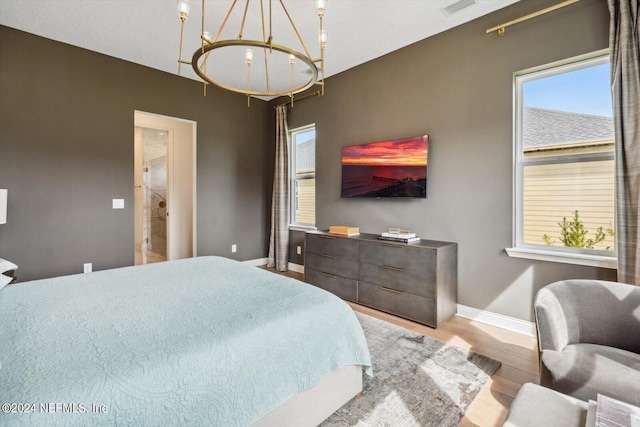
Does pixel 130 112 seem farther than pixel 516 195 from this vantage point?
Yes

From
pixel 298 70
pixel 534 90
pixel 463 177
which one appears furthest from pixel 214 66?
pixel 534 90

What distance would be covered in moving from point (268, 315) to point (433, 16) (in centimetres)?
298

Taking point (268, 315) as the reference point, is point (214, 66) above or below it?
above

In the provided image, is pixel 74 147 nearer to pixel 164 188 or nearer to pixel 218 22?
pixel 164 188

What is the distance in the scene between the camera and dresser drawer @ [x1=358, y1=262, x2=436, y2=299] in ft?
8.70

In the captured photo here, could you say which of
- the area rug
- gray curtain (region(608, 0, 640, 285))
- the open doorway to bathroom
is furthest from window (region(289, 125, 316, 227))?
gray curtain (region(608, 0, 640, 285))

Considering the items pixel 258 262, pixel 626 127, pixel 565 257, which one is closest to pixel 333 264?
pixel 258 262

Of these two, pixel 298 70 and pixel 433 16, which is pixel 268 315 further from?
pixel 298 70

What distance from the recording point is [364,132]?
3695 millimetres

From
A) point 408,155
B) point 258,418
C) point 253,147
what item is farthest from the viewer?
point 253,147

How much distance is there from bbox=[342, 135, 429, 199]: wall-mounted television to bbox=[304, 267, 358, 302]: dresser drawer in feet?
3.45

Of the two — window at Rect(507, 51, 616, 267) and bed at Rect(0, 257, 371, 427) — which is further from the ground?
window at Rect(507, 51, 616, 267)

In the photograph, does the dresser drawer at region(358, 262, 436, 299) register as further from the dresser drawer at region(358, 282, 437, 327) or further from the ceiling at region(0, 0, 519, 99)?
the ceiling at region(0, 0, 519, 99)

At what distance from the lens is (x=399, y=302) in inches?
113
